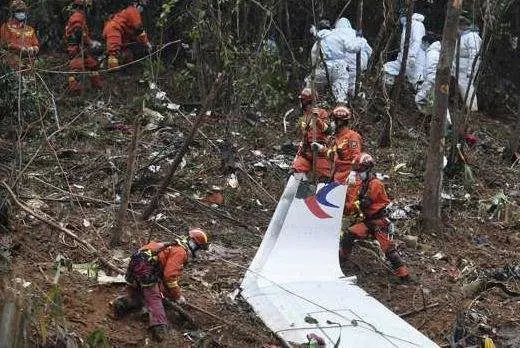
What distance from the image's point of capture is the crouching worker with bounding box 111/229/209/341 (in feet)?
19.1

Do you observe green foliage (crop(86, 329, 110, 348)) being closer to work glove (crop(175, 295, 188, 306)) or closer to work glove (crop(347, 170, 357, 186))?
work glove (crop(175, 295, 188, 306))

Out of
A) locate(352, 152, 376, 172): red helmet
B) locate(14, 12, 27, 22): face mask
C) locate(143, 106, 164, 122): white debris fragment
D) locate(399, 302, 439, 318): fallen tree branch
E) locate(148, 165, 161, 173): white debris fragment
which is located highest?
locate(14, 12, 27, 22): face mask

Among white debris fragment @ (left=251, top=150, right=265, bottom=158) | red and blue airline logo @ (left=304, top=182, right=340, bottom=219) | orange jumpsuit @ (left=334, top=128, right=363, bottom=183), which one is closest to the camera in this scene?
red and blue airline logo @ (left=304, top=182, right=340, bottom=219)

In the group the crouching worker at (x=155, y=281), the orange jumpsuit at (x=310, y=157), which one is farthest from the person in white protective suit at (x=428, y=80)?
the crouching worker at (x=155, y=281)

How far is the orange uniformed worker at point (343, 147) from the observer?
8.18m

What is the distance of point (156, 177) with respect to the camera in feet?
28.0

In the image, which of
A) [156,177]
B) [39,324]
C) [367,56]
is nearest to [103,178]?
[156,177]

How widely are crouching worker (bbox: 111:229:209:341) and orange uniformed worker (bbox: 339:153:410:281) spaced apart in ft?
7.14

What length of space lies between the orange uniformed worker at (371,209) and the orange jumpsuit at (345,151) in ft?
1.38

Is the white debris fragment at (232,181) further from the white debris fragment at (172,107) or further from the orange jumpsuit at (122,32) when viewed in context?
the orange jumpsuit at (122,32)

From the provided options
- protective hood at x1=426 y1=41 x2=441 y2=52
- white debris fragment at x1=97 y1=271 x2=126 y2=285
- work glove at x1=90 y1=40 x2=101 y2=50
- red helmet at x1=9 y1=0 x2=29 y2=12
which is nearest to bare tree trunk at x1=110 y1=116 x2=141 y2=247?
white debris fragment at x1=97 y1=271 x2=126 y2=285

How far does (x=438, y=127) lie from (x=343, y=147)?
1138 millimetres

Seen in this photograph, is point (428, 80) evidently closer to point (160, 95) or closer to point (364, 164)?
point (160, 95)

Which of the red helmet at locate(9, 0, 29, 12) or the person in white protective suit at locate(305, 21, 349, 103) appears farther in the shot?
the person in white protective suit at locate(305, 21, 349, 103)
